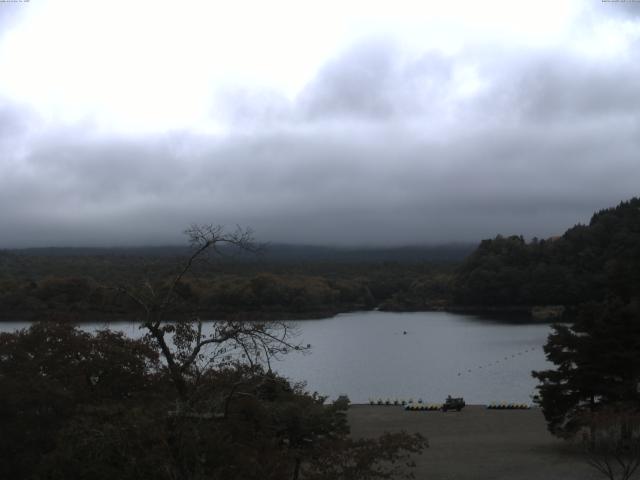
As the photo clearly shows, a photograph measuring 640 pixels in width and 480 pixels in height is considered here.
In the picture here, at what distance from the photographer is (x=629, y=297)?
84.2 ft

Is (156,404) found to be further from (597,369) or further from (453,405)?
(453,405)

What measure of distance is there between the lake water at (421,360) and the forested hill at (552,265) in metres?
16.5

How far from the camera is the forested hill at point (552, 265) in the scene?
347 ft

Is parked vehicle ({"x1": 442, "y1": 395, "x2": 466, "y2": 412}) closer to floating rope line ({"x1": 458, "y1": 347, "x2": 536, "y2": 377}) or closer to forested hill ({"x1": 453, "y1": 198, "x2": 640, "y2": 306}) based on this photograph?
floating rope line ({"x1": 458, "y1": 347, "x2": 536, "y2": 377})

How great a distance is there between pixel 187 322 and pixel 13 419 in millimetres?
4992

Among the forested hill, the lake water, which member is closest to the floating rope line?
the lake water

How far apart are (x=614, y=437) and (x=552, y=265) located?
97.1m

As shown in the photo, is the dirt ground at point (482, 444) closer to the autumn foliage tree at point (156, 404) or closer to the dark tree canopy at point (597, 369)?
the dark tree canopy at point (597, 369)

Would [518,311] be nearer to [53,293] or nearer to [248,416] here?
[53,293]

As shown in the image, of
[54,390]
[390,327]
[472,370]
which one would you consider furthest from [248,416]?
[390,327]

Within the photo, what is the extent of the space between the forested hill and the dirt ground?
2904 inches

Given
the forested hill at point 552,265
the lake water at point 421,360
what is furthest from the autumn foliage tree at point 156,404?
the forested hill at point 552,265

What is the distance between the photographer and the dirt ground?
2072 centimetres

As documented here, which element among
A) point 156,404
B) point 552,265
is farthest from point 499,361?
point 552,265
